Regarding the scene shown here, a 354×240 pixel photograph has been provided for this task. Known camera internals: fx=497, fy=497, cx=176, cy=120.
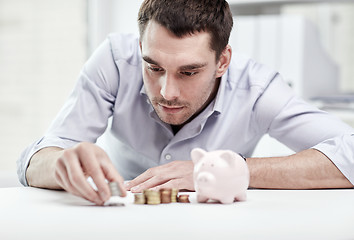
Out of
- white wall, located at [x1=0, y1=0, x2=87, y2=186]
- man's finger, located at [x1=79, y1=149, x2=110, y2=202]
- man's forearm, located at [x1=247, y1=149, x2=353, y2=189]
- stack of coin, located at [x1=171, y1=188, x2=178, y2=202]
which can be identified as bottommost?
white wall, located at [x1=0, y1=0, x2=87, y2=186]

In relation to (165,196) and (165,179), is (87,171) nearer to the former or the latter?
(165,196)

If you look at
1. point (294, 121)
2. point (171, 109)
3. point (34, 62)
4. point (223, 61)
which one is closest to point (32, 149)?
point (171, 109)

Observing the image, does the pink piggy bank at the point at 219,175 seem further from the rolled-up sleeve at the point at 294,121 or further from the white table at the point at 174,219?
the rolled-up sleeve at the point at 294,121

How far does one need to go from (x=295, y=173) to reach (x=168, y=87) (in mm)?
377

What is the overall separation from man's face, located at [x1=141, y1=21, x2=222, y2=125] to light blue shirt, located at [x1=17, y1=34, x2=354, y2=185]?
0.50 ft

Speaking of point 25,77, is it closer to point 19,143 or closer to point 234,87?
point 19,143

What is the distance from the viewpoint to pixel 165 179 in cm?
112

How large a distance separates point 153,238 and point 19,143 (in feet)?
9.09

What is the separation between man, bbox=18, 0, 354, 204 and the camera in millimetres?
1212

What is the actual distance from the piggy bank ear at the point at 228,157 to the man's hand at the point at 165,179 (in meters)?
0.23

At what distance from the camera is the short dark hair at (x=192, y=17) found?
4.03 feet

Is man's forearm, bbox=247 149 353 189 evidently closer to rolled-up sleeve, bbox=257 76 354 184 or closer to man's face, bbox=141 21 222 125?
rolled-up sleeve, bbox=257 76 354 184

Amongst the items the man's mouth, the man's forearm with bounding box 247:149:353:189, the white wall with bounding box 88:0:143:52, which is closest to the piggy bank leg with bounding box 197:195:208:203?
the man's forearm with bounding box 247:149:353:189

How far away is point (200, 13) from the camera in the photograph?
126 centimetres
